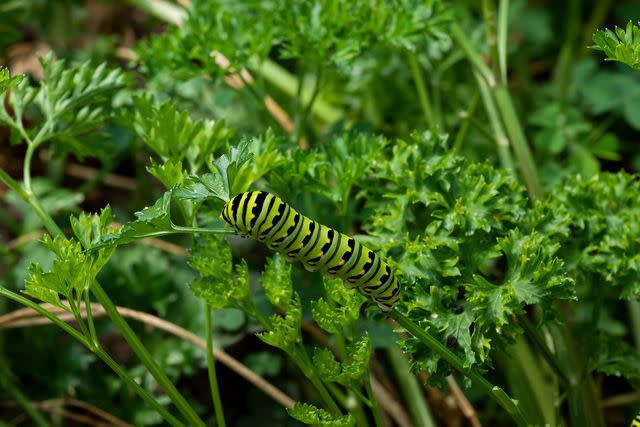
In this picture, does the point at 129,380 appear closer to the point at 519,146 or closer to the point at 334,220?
the point at 334,220

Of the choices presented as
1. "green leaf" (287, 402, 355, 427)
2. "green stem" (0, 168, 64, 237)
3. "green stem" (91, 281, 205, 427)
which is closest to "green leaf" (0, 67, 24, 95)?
"green stem" (0, 168, 64, 237)

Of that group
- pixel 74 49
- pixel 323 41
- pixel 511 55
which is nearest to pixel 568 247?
pixel 323 41

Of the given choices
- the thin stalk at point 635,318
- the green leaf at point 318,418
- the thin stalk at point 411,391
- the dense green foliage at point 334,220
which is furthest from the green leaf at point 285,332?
the thin stalk at point 635,318

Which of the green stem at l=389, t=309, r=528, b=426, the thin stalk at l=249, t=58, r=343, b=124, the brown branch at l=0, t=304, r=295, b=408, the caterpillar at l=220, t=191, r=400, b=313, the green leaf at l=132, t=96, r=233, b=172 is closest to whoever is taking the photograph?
the caterpillar at l=220, t=191, r=400, b=313

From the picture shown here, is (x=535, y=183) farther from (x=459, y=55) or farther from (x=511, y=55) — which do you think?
(x=511, y=55)

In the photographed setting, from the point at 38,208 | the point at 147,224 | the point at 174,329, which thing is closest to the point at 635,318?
the point at 174,329

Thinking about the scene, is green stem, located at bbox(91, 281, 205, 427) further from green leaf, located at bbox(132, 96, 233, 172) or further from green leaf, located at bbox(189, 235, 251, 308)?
green leaf, located at bbox(132, 96, 233, 172)
